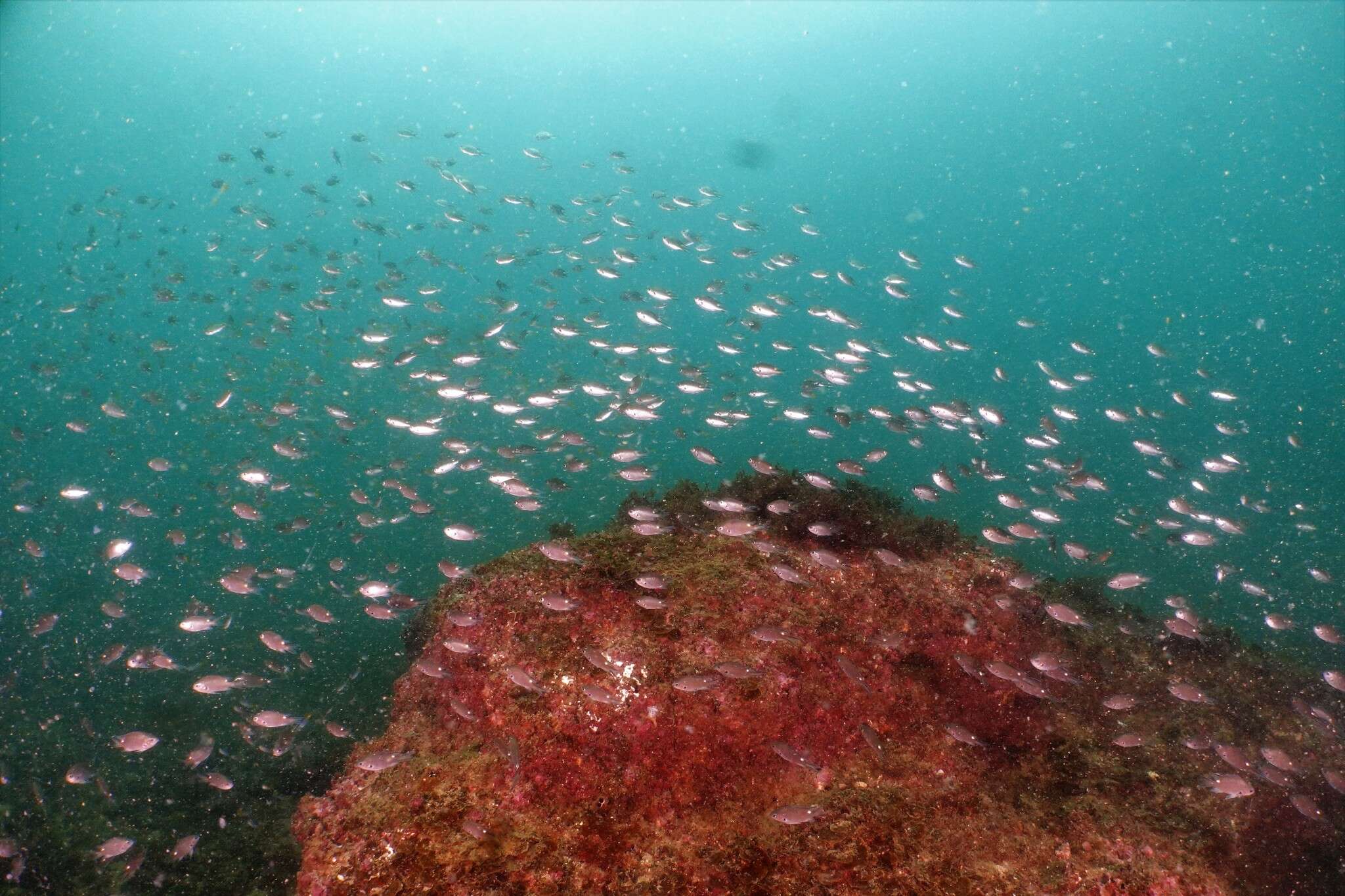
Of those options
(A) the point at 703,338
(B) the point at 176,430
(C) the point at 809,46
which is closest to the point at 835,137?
(C) the point at 809,46

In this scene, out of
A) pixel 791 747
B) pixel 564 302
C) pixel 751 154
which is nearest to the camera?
pixel 791 747

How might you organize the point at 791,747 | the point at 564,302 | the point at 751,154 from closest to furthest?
1. the point at 791,747
2. the point at 564,302
3. the point at 751,154

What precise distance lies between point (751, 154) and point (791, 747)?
142486mm

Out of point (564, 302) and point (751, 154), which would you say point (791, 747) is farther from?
point (751, 154)

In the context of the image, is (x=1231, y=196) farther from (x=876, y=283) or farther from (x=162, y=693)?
(x=162, y=693)

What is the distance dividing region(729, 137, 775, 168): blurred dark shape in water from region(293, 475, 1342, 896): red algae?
13850 cm

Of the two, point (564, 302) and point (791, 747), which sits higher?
point (791, 747)

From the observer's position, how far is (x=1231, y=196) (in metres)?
123

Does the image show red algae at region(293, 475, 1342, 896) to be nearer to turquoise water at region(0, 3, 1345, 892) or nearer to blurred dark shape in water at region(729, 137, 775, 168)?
turquoise water at region(0, 3, 1345, 892)

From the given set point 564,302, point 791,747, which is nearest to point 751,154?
point 564,302

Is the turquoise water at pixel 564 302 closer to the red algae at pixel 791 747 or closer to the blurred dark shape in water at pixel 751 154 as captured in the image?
the blurred dark shape in water at pixel 751 154

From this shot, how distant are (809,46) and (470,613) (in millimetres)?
113059

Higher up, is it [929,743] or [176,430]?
[929,743]

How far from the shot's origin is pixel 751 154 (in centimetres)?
12938
